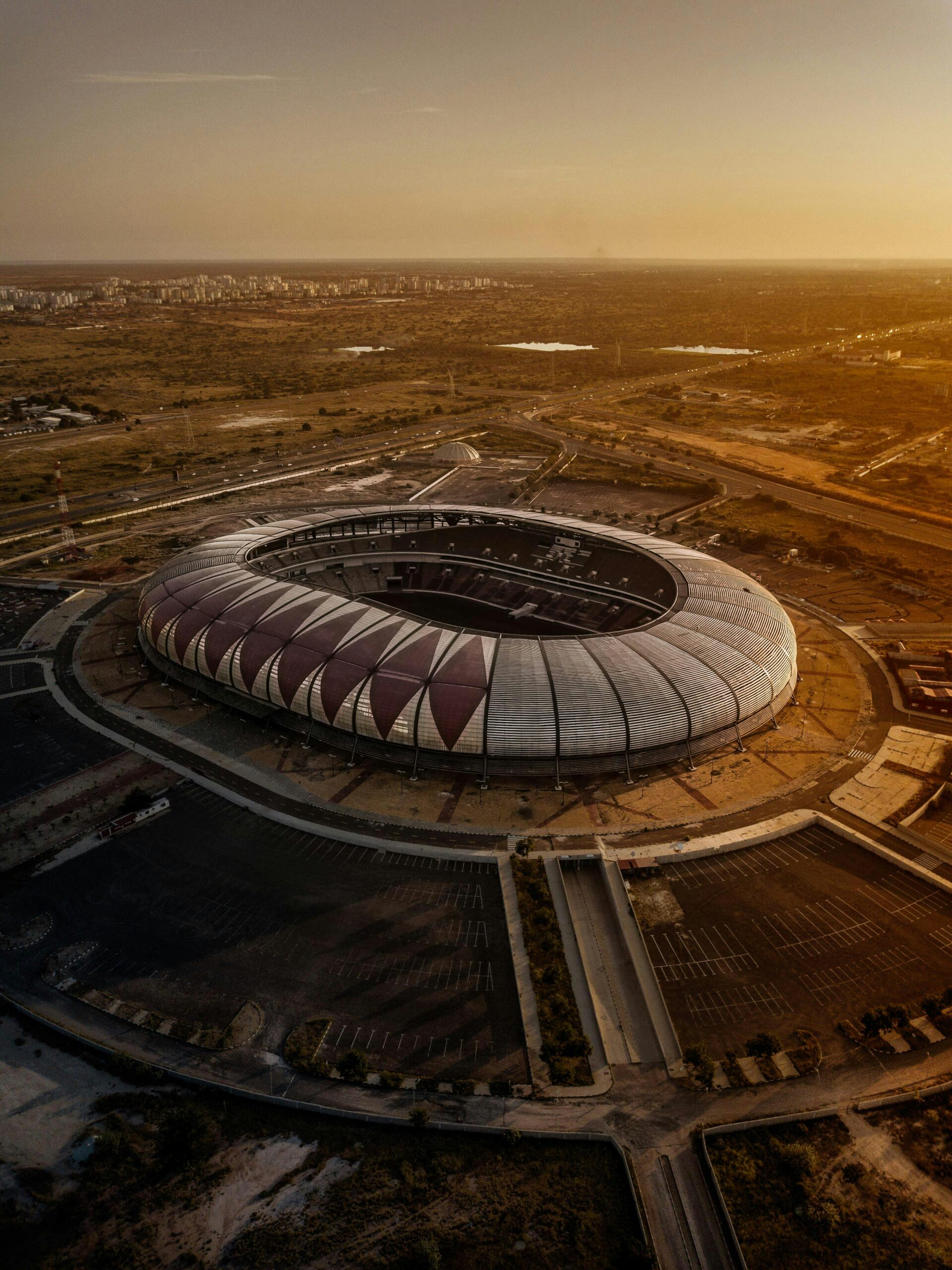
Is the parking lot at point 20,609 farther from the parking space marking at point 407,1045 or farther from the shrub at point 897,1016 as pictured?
A: the shrub at point 897,1016

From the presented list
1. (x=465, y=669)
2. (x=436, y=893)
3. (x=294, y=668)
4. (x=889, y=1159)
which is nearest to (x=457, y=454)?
(x=294, y=668)

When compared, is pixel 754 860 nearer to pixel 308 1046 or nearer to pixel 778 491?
pixel 308 1046

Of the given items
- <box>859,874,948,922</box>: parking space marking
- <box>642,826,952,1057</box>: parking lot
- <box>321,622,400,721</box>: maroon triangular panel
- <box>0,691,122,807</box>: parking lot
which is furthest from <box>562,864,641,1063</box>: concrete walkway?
<box>0,691,122,807</box>: parking lot

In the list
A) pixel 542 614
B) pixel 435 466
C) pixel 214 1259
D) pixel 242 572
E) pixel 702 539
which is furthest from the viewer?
pixel 435 466

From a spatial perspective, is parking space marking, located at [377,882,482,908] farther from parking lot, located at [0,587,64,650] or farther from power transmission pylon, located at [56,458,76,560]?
power transmission pylon, located at [56,458,76,560]

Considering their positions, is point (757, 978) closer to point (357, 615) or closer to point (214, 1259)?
point (214, 1259)

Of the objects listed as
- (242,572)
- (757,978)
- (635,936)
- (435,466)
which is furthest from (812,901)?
(435,466)
